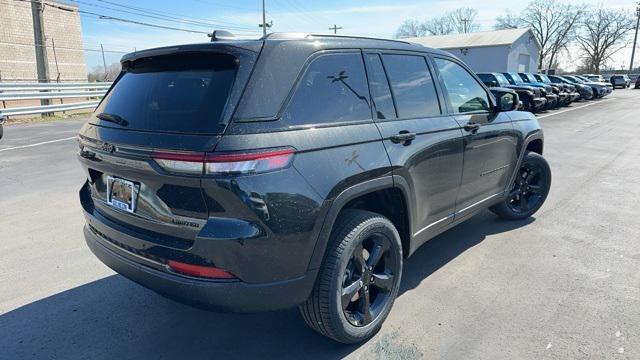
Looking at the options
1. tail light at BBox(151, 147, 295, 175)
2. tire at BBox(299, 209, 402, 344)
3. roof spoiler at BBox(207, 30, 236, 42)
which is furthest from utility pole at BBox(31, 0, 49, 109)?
tire at BBox(299, 209, 402, 344)

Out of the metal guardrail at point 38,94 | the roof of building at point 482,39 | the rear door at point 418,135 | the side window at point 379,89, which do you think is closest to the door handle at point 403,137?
the rear door at point 418,135

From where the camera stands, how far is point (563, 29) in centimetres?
7338

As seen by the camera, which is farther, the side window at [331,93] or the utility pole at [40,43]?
the utility pole at [40,43]

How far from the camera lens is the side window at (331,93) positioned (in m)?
2.43

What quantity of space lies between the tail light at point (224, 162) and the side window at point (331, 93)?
0.79 ft

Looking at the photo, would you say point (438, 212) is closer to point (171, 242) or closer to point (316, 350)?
point (316, 350)

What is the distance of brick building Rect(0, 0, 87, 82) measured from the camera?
2733 cm

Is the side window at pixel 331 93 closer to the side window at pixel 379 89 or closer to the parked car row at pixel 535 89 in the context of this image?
the side window at pixel 379 89

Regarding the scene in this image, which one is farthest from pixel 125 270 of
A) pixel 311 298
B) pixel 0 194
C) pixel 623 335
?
pixel 0 194

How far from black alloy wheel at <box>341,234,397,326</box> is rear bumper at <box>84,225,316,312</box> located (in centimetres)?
39

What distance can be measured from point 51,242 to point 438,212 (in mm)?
3682

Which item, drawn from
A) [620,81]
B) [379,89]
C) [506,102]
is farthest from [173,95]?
[620,81]

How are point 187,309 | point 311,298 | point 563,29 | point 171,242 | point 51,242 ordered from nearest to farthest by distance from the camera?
point 171,242, point 311,298, point 187,309, point 51,242, point 563,29

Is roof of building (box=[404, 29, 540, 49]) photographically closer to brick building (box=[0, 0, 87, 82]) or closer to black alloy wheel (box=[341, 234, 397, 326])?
brick building (box=[0, 0, 87, 82])
